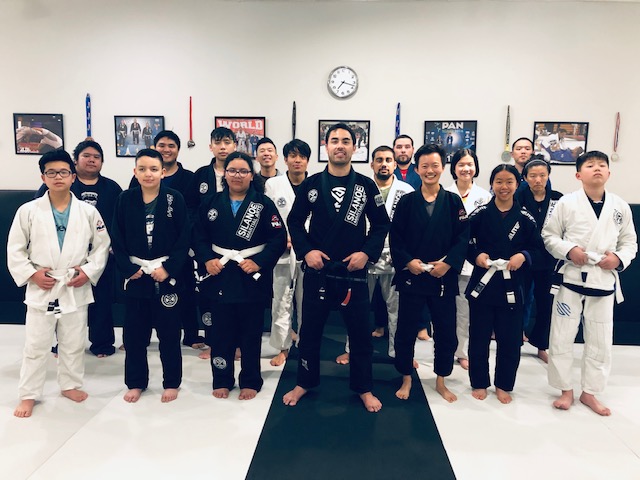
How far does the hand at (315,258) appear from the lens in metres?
2.28

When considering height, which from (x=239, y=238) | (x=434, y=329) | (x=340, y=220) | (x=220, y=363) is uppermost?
→ (x=340, y=220)

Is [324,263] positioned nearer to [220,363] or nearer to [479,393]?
[220,363]

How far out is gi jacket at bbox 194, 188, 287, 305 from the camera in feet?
7.94

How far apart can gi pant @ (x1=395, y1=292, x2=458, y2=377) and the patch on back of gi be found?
57 centimetres

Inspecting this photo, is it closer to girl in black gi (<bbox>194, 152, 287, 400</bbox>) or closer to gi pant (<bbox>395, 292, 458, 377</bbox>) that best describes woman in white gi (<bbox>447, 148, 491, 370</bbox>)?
gi pant (<bbox>395, 292, 458, 377</bbox>)

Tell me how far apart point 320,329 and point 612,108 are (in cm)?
369

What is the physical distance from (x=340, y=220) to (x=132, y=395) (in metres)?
1.45

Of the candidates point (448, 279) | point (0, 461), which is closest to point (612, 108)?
point (448, 279)

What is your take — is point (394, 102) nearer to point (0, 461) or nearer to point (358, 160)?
point (358, 160)

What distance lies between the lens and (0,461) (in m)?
1.86

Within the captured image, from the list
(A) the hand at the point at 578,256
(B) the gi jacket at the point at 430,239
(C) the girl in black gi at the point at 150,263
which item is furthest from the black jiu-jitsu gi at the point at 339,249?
(A) the hand at the point at 578,256

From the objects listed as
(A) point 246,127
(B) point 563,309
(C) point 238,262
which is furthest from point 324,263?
(A) point 246,127

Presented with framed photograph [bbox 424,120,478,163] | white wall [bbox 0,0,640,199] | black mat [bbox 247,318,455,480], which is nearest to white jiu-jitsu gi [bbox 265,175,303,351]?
black mat [bbox 247,318,455,480]

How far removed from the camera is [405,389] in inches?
99.5
